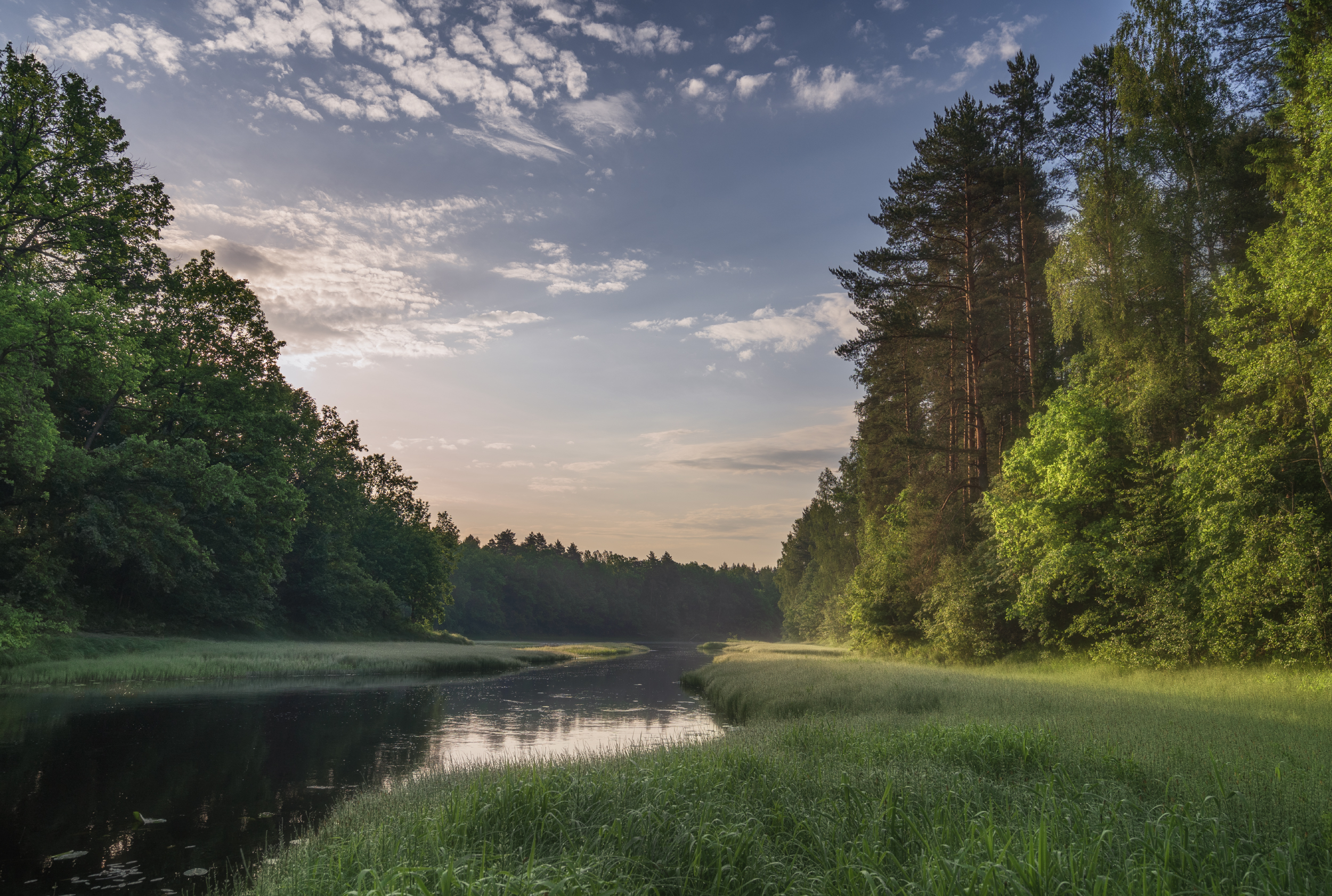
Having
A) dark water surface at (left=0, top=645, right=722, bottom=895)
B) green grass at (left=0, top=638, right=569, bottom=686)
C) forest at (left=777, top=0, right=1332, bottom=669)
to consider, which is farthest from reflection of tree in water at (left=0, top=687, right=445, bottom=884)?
forest at (left=777, top=0, right=1332, bottom=669)

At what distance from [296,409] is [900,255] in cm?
4613

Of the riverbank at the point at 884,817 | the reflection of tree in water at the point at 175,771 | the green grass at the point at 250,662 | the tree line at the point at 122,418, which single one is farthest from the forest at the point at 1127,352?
the tree line at the point at 122,418

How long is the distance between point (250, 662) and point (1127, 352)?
39.9 meters

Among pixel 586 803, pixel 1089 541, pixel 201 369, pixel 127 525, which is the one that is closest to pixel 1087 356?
pixel 1089 541

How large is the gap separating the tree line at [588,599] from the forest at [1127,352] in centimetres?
10558

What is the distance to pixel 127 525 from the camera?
1228 inches

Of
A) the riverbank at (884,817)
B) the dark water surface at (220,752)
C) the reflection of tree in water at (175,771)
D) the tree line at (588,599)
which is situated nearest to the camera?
the riverbank at (884,817)

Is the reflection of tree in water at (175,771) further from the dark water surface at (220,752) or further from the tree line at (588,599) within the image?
the tree line at (588,599)

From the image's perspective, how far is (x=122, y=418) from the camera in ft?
124

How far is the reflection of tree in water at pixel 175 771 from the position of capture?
975 centimetres

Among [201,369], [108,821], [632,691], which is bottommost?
[632,691]

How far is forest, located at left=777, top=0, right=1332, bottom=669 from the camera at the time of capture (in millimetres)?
17766

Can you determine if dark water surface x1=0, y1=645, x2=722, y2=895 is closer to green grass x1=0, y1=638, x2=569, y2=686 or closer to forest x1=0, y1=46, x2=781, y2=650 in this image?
green grass x1=0, y1=638, x2=569, y2=686

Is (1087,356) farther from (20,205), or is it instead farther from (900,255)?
(20,205)
